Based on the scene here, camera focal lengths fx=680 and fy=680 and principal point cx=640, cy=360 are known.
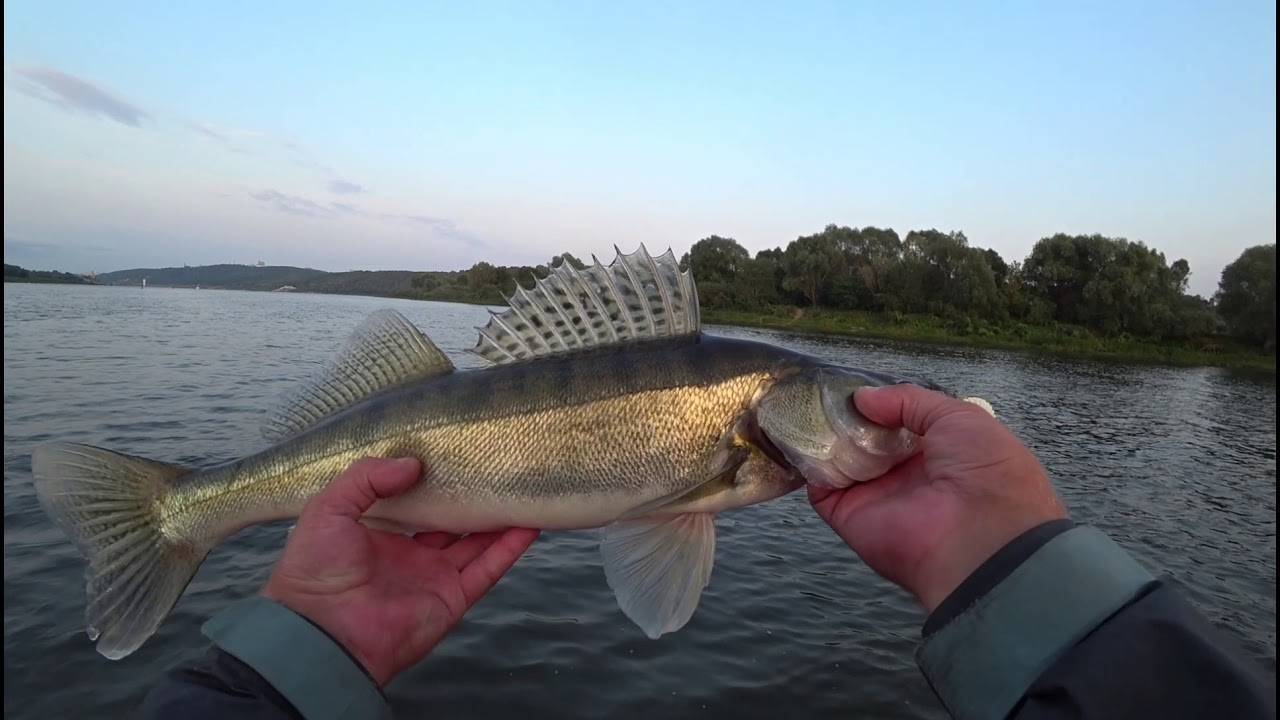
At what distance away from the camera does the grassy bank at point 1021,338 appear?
168 ft

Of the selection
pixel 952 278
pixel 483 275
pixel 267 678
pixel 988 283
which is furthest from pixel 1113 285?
pixel 267 678

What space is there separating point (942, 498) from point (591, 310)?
205 centimetres

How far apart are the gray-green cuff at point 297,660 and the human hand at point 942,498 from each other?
1997 millimetres

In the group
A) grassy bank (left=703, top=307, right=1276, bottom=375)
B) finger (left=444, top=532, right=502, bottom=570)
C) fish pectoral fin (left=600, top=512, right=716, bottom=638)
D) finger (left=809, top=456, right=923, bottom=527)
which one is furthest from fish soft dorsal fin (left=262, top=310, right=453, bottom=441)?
grassy bank (left=703, top=307, right=1276, bottom=375)

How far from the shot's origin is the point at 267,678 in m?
2.12

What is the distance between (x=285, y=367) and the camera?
926 inches

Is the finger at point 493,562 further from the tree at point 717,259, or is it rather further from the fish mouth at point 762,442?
the tree at point 717,259

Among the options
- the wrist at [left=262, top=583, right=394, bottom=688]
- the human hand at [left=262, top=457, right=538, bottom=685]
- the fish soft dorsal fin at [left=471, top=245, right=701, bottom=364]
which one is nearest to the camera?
the wrist at [left=262, top=583, right=394, bottom=688]

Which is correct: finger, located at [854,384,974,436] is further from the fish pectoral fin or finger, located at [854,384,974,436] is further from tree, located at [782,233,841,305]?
tree, located at [782,233,841,305]

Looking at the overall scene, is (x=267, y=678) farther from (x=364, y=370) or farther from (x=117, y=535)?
(x=364, y=370)

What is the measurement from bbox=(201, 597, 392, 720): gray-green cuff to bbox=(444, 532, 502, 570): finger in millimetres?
1127

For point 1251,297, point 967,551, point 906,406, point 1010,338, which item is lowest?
point 1010,338

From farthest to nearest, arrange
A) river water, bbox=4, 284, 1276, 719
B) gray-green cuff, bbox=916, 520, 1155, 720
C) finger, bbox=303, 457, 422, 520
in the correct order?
river water, bbox=4, 284, 1276, 719
finger, bbox=303, 457, 422, 520
gray-green cuff, bbox=916, 520, 1155, 720

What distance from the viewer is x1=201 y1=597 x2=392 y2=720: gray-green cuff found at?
216cm
